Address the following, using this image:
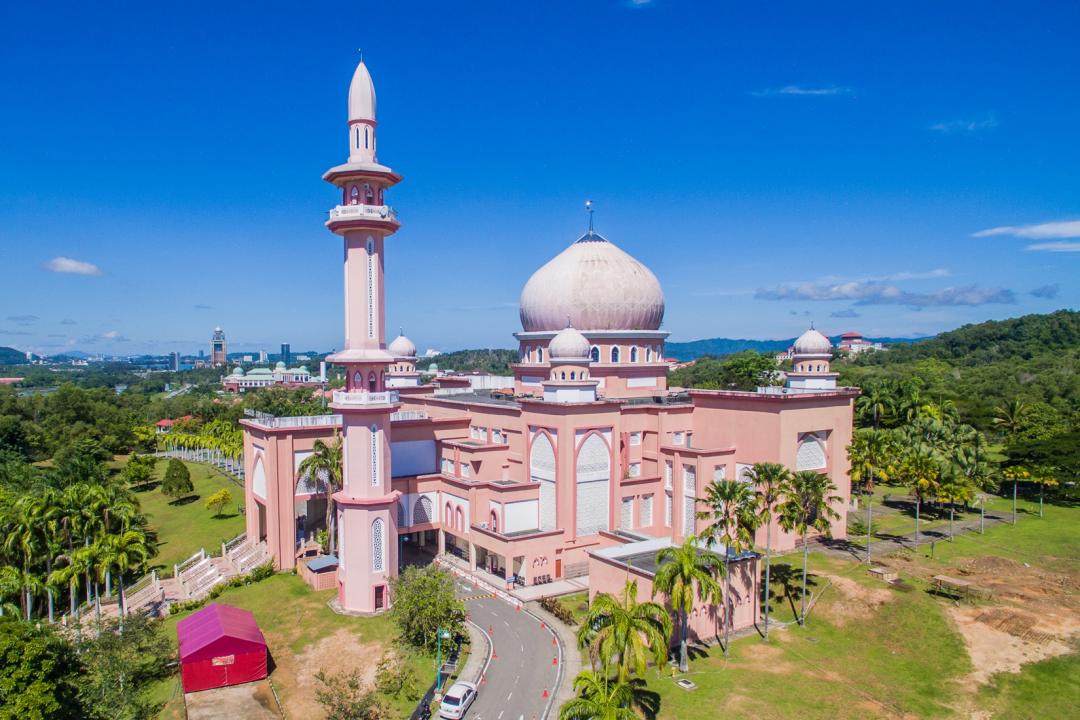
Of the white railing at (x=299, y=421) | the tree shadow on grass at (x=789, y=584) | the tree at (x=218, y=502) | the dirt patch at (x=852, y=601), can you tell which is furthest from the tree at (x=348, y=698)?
the tree at (x=218, y=502)

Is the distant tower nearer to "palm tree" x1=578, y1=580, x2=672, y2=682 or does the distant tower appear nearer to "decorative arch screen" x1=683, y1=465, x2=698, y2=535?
"decorative arch screen" x1=683, y1=465, x2=698, y2=535

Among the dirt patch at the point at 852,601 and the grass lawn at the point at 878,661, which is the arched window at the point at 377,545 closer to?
the grass lawn at the point at 878,661

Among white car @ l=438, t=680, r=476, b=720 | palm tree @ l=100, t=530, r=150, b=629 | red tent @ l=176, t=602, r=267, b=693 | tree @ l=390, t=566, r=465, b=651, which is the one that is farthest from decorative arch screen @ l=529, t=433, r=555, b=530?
palm tree @ l=100, t=530, r=150, b=629

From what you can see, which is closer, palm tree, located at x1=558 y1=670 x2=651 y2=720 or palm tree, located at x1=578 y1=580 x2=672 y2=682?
palm tree, located at x1=558 y1=670 x2=651 y2=720

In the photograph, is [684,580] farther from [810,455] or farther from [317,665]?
[810,455]

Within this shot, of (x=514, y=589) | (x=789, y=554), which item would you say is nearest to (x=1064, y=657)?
(x=789, y=554)

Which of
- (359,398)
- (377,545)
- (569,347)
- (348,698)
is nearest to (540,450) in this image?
(569,347)

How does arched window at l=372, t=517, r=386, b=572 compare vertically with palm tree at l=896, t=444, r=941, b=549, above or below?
below
